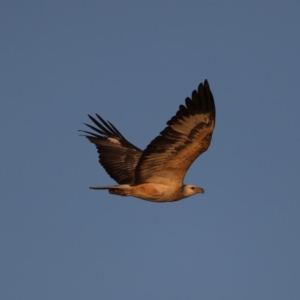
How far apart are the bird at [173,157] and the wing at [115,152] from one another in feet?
0.08

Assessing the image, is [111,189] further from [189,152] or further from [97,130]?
[97,130]

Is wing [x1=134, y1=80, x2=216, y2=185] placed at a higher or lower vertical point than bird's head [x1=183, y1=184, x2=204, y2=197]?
higher

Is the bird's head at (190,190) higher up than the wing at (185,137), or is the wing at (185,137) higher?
the wing at (185,137)

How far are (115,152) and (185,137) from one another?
448cm

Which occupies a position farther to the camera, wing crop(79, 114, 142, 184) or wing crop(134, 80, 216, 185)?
wing crop(79, 114, 142, 184)

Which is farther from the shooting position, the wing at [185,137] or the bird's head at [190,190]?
the bird's head at [190,190]

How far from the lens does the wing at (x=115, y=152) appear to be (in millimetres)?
15531

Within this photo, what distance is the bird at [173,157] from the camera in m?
11.9

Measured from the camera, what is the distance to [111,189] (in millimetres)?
13547

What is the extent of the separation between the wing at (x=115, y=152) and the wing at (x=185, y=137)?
6.65 feet

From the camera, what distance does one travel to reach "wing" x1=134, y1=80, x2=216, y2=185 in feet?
39.0

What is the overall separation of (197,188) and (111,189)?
1.65 m

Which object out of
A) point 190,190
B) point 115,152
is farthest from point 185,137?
point 115,152

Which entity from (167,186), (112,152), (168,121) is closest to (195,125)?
(168,121)
